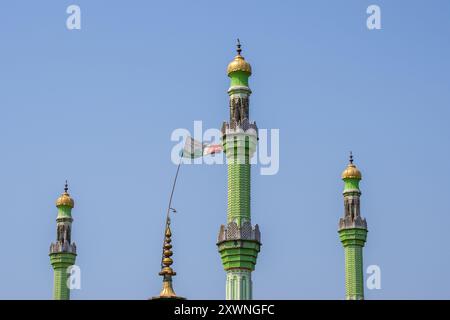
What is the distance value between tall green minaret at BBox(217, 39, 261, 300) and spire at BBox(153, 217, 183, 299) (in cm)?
388

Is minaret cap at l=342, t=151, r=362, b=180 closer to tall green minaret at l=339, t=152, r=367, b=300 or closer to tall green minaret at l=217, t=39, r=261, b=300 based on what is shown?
tall green minaret at l=339, t=152, r=367, b=300

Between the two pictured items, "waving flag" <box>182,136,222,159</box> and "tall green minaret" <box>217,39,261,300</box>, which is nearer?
"tall green minaret" <box>217,39,261,300</box>

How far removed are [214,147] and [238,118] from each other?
263cm

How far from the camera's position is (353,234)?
5700 cm

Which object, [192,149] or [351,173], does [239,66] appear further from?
[351,173]

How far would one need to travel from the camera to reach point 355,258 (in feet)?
186

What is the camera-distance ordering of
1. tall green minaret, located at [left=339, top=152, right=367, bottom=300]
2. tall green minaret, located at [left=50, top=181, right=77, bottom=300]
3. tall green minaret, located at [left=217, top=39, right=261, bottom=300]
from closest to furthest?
tall green minaret, located at [left=217, top=39, right=261, bottom=300], tall green minaret, located at [left=339, top=152, right=367, bottom=300], tall green minaret, located at [left=50, top=181, right=77, bottom=300]

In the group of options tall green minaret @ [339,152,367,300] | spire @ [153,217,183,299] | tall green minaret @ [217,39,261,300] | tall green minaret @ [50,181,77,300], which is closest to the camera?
tall green minaret @ [217,39,261,300]

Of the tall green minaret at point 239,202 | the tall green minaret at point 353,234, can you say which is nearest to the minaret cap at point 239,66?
the tall green minaret at point 239,202

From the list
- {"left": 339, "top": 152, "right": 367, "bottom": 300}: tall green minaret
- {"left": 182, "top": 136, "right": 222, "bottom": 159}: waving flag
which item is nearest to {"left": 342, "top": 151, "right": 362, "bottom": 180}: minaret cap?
{"left": 339, "top": 152, "right": 367, "bottom": 300}: tall green minaret

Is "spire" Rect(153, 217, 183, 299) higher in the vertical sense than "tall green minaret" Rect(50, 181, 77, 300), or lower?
lower

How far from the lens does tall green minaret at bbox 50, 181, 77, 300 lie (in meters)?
59.7
